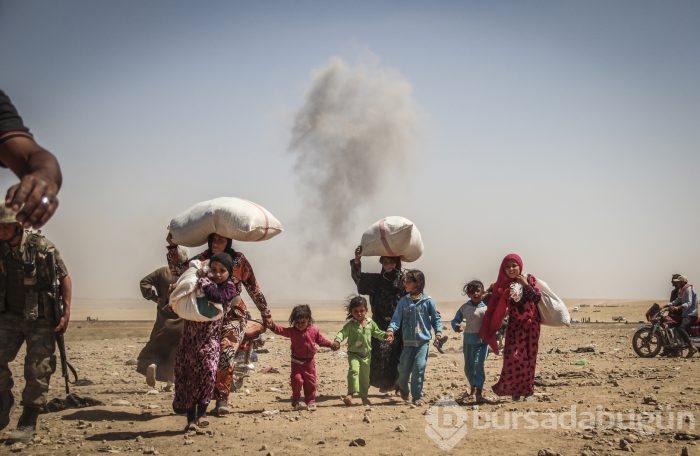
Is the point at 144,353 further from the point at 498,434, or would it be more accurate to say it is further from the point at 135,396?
the point at 498,434

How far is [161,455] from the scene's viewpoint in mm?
5652

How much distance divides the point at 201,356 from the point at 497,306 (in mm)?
3883

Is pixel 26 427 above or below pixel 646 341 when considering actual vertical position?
below

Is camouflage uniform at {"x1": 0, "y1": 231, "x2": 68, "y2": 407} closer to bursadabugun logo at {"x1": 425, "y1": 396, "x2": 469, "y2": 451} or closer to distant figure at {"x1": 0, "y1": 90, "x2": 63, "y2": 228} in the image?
bursadabugun logo at {"x1": 425, "y1": 396, "x2": 469, "y2": 451}

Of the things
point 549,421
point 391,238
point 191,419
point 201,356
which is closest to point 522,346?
point 549,421

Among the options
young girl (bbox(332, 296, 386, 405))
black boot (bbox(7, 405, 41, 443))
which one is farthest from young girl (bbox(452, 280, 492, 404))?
black boot (bbox(7, 405, 41, 443))

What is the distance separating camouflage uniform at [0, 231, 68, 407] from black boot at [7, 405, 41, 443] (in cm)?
10

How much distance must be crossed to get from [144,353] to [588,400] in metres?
6.08

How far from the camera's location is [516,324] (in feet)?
27.2

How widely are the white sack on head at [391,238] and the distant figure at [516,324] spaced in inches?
52.9

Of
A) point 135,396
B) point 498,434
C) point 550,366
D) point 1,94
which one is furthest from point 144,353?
point 550,366

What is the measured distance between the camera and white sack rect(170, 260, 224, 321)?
21.0 ft

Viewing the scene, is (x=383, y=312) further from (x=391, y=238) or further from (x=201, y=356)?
(x=201, y=356)

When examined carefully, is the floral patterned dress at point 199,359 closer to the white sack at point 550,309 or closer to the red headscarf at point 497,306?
the red headscarf at point 497,306
